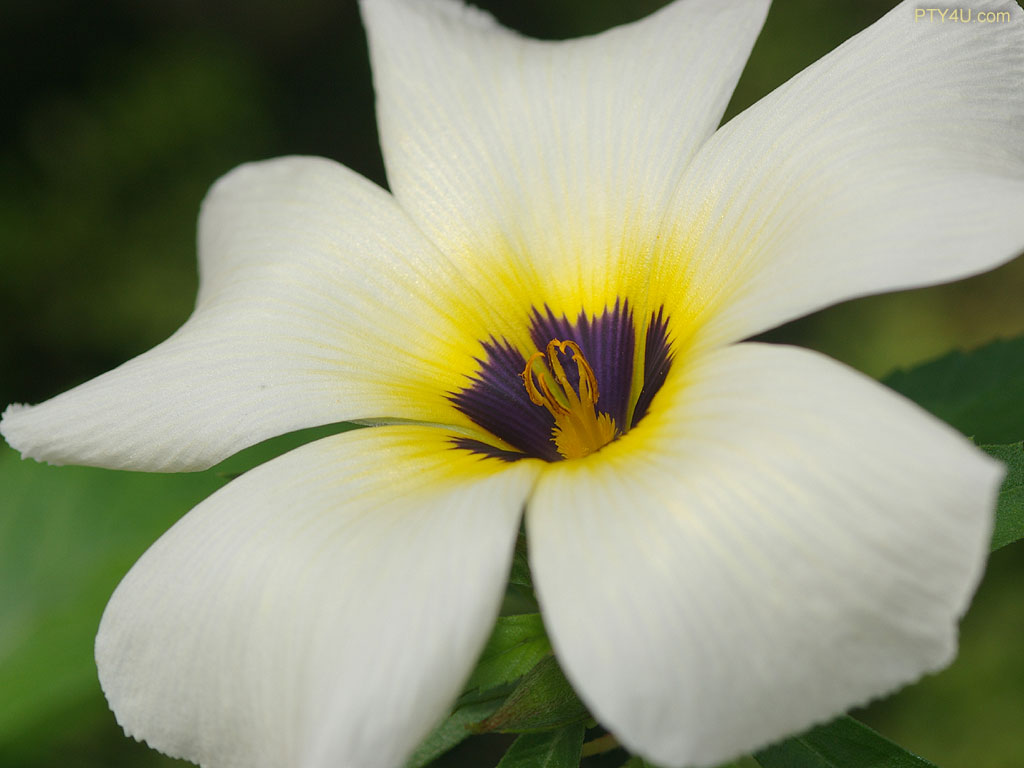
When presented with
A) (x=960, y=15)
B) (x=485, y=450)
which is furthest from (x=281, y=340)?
(x=960, y=15)

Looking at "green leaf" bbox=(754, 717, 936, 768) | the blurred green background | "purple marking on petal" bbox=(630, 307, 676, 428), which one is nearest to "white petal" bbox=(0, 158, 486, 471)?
"purple marking on petal" bbox=(630, 307, 676, 428)

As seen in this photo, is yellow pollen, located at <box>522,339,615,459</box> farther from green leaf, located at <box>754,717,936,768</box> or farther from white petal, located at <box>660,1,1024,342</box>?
green leaf, located at <box>754,717,936,768</box>

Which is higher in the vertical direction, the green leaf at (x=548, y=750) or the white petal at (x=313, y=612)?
the white petal at (x=313, y=612)

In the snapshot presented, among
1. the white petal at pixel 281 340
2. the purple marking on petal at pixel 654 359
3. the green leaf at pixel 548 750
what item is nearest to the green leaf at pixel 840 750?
the green leaf at pixel 548 750

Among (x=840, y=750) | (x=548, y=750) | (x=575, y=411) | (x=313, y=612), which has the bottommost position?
(x=840, y=750)

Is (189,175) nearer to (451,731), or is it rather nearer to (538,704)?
(451,731)

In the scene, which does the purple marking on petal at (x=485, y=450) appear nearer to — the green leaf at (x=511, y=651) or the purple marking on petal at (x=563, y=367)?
the purple marking on petal at (x=563, y=367)
